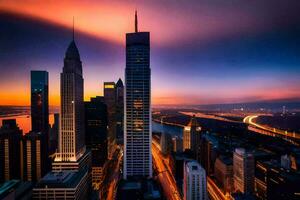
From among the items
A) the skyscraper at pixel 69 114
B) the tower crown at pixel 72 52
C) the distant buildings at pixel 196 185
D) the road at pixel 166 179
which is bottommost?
the road at pixel 166 179

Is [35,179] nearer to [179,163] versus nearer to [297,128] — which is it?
[179,163]

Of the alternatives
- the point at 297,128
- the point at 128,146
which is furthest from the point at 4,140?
the point at 297,128

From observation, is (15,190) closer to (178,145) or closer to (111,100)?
(178,145)

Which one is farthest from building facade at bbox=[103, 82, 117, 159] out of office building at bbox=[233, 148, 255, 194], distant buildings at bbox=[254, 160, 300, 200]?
distant buildings at bbox=[254, 160, 300, 200]

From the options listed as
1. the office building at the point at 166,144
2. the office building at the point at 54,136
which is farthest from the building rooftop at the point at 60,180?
the office building at the point at 166,144

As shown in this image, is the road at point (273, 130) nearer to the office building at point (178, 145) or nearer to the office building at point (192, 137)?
the office building at point (192, 137)

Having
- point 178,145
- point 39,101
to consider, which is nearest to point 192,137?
point 178,145
